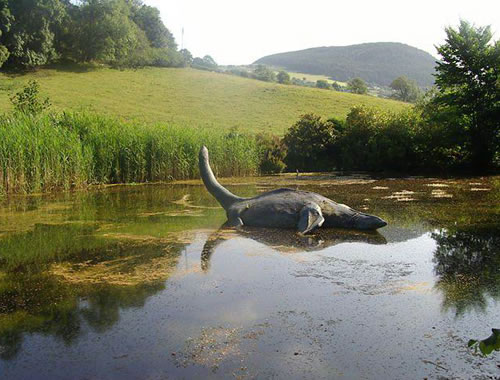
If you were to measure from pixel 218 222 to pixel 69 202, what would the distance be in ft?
15.6

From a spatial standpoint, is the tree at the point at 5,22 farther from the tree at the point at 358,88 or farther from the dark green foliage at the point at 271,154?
the tree at the point at 358,88

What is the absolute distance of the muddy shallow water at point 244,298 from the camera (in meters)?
3.63

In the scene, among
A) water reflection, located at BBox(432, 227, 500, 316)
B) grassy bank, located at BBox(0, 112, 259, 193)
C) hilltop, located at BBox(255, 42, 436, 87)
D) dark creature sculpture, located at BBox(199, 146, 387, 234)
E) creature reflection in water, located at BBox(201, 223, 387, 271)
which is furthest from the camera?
hilltop, located at BBox(255, 42, 436, 87)

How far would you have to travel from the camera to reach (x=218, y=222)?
924 cm

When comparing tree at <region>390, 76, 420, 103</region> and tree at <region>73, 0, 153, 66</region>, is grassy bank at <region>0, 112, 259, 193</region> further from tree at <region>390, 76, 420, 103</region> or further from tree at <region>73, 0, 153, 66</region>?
tree at <region>390, 76, 420, 103</region>

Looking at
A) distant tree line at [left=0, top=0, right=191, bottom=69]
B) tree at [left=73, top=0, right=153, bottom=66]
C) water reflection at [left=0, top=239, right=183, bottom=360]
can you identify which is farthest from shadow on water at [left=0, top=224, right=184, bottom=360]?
tree at [left=73, top=0, right=153, bottom=66]

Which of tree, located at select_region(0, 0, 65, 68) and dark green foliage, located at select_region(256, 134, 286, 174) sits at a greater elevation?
tree, located at select_region(0, 0, 65, 68)

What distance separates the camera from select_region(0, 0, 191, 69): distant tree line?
147ft

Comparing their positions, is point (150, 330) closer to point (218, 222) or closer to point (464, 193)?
point (218, 222)

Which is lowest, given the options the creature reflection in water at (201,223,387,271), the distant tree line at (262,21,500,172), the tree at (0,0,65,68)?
the creature reflection in water at (201,223,387,271)

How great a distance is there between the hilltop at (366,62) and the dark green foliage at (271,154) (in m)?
77.9

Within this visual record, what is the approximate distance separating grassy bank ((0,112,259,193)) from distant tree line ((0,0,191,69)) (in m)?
31.1

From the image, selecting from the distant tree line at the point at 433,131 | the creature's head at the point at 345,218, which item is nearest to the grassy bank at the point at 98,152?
the distant tree line at the point at 433,131

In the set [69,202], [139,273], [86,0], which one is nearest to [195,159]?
[69,202]
